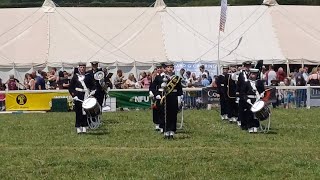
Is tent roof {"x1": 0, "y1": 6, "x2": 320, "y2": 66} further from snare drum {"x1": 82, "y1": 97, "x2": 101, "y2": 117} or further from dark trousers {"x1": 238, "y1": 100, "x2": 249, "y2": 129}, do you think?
snare drum {"x1": 82, "y1": 97, "x2": 101, "y2": 117}

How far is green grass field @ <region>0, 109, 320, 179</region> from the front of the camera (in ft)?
42.6

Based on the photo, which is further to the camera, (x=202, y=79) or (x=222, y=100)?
(x=202, y=79)

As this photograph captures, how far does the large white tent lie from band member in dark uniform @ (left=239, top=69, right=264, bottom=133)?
1535 centimetres

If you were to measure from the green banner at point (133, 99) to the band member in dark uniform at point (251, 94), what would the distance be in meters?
10.5

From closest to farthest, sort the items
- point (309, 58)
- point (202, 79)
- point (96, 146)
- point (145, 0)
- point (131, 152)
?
point (131, 152), point (96, 146), point (202, 79), point (309, 58), point (145, 0)

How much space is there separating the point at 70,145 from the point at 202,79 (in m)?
15.9

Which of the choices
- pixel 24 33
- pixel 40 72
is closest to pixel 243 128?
pixel 40 72

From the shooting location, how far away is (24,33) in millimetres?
38312

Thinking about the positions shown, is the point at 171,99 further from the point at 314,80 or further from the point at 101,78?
the point at 314,80

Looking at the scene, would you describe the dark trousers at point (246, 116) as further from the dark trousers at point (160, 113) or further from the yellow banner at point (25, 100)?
the yellow banner at point (25, 100)

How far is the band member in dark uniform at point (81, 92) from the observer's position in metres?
20.7

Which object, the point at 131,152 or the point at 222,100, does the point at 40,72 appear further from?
the point at 131,152

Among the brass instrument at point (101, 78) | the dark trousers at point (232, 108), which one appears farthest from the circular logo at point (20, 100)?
the dark trousers at point (232, 108)

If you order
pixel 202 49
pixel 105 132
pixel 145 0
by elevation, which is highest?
pixel 145 0
